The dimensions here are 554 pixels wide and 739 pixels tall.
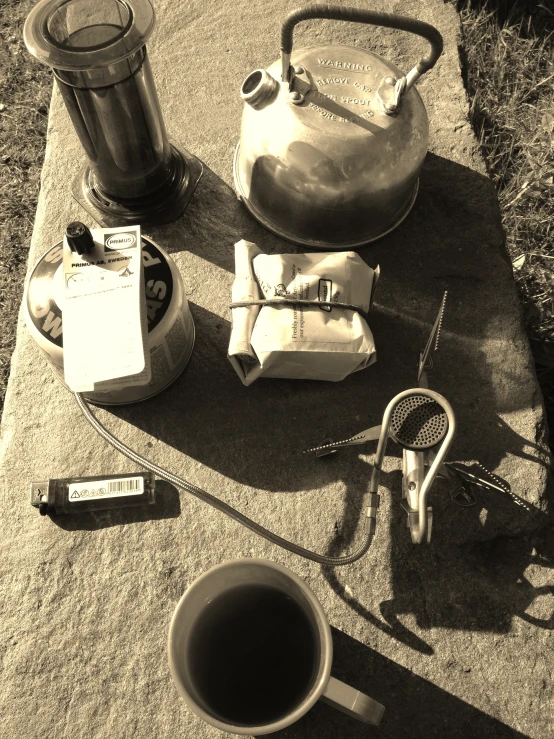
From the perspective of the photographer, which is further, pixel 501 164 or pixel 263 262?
pixel 501 164

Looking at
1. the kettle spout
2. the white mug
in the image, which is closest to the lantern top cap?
the kettle spout

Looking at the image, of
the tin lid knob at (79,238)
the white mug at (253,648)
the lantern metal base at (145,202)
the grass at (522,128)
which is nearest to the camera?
the white mug at (253,648)

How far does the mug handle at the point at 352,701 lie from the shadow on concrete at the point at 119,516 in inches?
15.3

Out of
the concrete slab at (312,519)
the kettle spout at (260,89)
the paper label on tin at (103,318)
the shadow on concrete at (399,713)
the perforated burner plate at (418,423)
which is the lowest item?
the shadow on concrete at (399,713)

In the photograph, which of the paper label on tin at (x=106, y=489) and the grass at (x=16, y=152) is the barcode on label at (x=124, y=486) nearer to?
the paper label on tin at (x=106, y=489)

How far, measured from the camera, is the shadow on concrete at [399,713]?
95cm

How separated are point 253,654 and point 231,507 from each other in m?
0.23

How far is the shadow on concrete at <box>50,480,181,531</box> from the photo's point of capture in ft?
3.50

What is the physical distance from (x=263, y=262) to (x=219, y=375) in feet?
0.69

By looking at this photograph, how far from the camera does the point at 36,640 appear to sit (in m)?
1.01

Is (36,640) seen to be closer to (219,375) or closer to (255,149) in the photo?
(219,375)

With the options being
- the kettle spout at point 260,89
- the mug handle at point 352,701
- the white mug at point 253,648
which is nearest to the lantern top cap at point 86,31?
the kettle spout at point 260,89

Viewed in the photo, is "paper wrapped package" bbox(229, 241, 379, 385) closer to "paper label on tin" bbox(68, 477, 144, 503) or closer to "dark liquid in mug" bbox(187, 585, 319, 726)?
"paper label on tin" bbox(68, 477, 144, 503)

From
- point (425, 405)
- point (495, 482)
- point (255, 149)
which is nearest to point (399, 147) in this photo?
point (255, 149)
